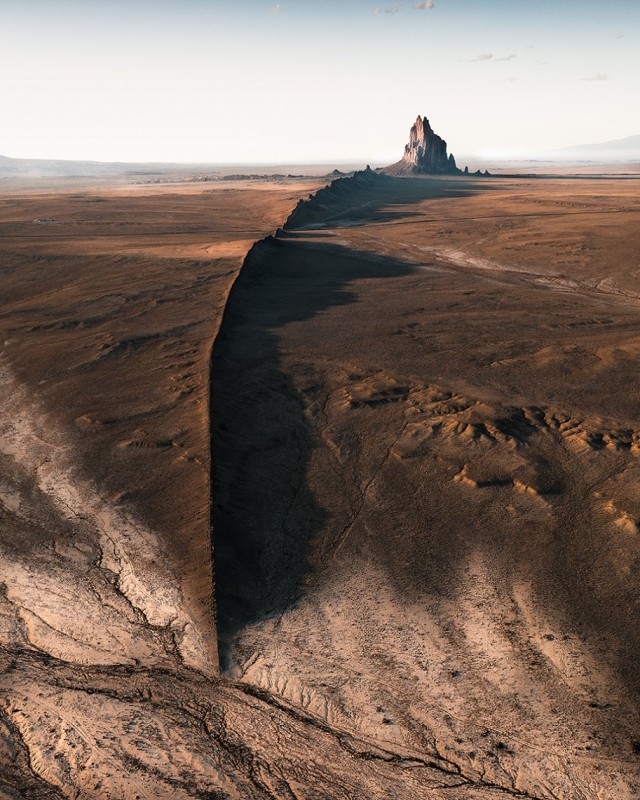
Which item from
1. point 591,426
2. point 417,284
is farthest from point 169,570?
point 417,284

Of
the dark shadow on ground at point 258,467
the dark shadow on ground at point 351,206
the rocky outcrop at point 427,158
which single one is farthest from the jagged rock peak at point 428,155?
the dark shadow on ground at point 258,467

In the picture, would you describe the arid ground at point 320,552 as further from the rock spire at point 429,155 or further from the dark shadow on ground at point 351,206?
the rock spire at point 429,155

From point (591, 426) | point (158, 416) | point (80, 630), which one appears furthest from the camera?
point (158, 416)

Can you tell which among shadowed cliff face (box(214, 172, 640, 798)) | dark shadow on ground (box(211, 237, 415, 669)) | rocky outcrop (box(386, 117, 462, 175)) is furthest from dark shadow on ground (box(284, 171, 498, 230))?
rocky outcrop (box(386, 117, 462, 175))

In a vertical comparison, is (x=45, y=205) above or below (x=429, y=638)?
above

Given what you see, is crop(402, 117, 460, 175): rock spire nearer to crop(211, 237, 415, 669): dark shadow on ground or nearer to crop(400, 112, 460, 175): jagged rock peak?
crop(400, 112, 460, 175): jagged rock peak

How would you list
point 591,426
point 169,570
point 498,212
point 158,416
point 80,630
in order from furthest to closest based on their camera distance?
point 498,212
point 158,416
point 591,426
point 169,570
point 80,630

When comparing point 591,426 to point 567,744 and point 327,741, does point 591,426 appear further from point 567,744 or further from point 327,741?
point 327,741
